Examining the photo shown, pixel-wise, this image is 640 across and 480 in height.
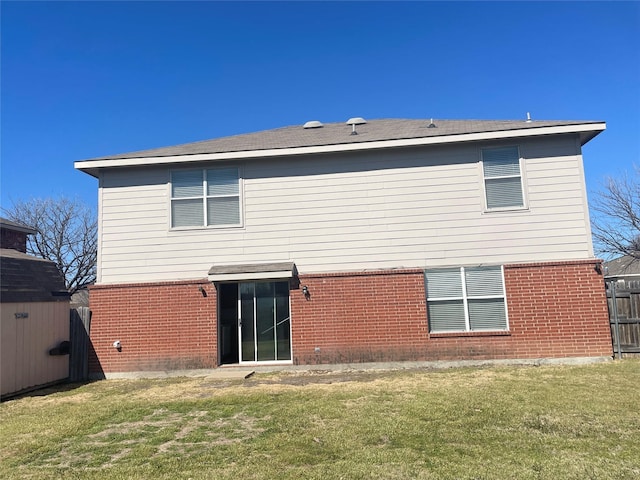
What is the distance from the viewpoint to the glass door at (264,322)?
1066 centimetres

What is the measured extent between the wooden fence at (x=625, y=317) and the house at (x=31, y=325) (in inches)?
493

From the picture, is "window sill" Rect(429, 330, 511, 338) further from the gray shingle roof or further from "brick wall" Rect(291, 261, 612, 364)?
the gray shingle roof

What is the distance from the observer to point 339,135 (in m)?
12.1

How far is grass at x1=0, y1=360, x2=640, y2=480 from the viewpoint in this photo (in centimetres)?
426

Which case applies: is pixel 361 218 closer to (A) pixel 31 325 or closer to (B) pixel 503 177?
(B) pixel 503 177

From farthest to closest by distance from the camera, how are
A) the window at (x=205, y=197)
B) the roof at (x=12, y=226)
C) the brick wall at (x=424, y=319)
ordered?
1. the roof at (x=12, y=226)
2. the window at (x=205, y=197)
3. the brick wall at (x=424, y=319)

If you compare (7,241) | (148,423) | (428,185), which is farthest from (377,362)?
(7,241)

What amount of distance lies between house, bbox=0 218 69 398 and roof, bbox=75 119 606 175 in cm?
281

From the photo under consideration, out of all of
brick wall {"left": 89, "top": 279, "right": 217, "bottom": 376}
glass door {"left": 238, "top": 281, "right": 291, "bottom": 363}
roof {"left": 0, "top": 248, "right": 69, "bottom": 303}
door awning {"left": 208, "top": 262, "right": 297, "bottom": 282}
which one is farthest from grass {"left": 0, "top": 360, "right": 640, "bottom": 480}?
door awning {"left": 208, "top": 262, "right": 297, "bottom": 282}

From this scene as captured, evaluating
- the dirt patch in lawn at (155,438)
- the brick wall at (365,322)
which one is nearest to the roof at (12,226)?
the brick wall at (365,322)

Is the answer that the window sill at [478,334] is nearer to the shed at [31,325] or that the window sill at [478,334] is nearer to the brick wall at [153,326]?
the brick wall at [153,326]

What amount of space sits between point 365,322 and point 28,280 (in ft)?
24.7

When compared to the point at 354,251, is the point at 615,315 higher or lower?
lower

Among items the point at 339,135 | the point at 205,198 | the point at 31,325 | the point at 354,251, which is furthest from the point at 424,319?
the point at 31,325
